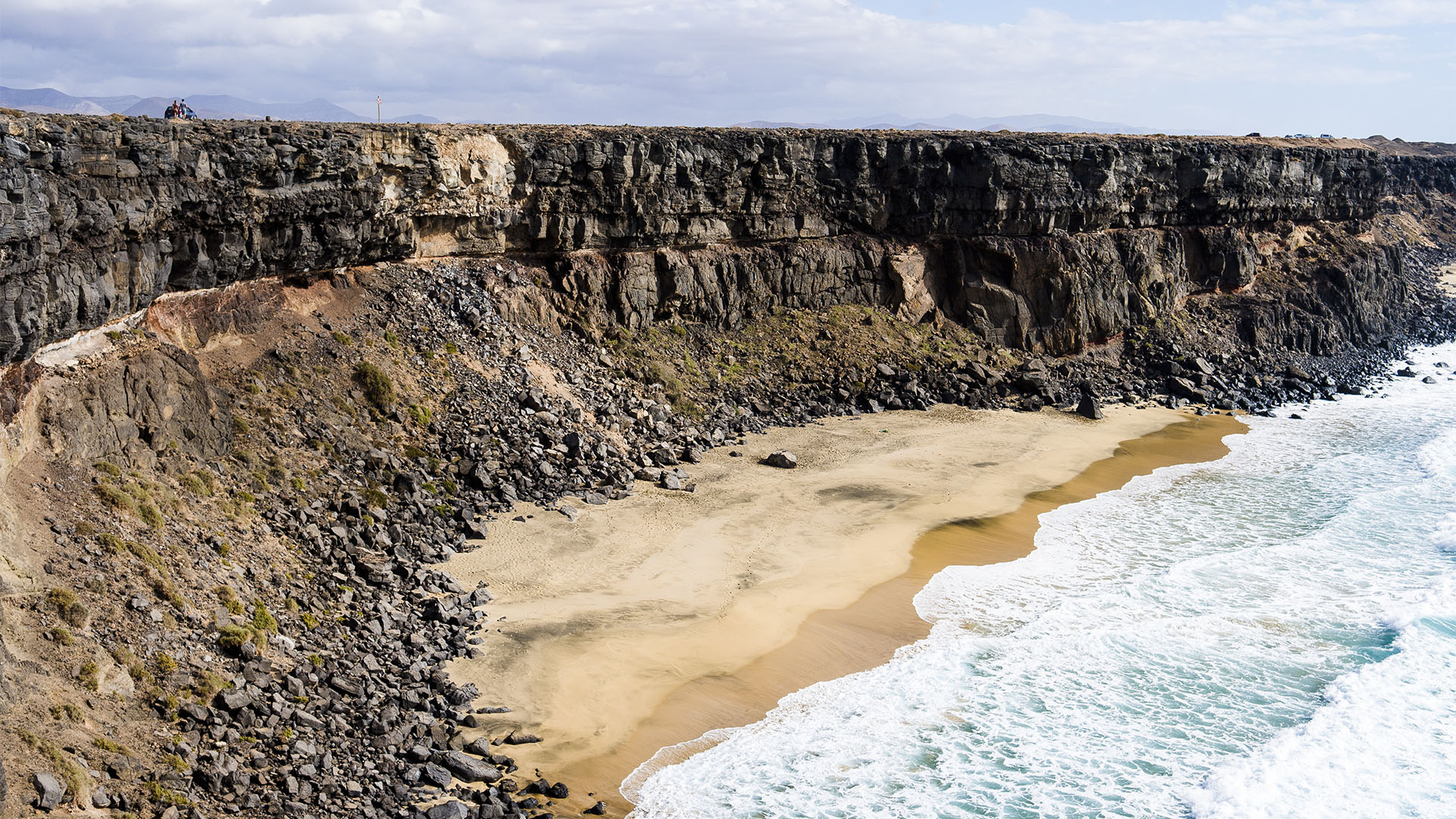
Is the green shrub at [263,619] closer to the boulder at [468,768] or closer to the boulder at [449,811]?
the boulder at [468,768]

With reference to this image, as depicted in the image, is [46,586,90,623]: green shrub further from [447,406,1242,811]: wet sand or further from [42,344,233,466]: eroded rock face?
[447,406,1242,811]: wet sand

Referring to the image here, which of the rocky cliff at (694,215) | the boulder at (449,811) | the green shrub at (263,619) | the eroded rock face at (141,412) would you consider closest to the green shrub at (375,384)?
the rocky cliff at (694,215)

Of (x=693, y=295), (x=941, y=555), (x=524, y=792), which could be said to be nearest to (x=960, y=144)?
(x=693, y=295)

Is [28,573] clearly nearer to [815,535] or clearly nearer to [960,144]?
[815,535]

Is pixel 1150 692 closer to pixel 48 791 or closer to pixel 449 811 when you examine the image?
pixel 449 811

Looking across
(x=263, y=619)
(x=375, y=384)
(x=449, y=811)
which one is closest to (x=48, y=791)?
(x=449, y=811)

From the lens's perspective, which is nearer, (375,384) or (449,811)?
(449,811)
